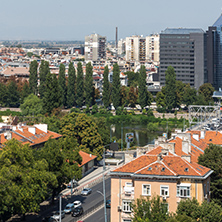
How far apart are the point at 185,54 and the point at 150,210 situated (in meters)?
122

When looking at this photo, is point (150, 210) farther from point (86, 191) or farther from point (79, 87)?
point (79, 87)

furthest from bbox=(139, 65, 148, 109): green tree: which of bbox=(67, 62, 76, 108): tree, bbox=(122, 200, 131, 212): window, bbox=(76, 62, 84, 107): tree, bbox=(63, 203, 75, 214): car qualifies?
bbox=(122, 200, 131, 212): window

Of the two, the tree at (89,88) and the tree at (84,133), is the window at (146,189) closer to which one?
the tree at (84,133)

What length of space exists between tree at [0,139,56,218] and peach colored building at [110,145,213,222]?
6875 millimetres

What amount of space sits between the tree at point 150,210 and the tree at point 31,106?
3079 inches

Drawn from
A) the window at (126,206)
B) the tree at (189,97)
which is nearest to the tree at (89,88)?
the tree at (189,97)

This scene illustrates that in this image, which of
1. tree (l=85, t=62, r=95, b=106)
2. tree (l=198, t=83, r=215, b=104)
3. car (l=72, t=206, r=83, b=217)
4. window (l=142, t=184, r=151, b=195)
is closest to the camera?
window (l=142, t=184, r=151, b=195)

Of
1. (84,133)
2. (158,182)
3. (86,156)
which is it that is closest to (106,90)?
(84,133)

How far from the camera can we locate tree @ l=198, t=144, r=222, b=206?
128ft

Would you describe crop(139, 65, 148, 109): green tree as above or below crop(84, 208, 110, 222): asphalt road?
above

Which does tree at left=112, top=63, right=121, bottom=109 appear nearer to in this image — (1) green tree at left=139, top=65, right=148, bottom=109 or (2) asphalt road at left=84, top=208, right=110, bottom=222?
(1) green tree at left=139, top=65, right=148, bottom=109

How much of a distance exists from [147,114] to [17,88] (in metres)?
32.5

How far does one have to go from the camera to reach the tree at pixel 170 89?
395 ft

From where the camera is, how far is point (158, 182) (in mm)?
34438
